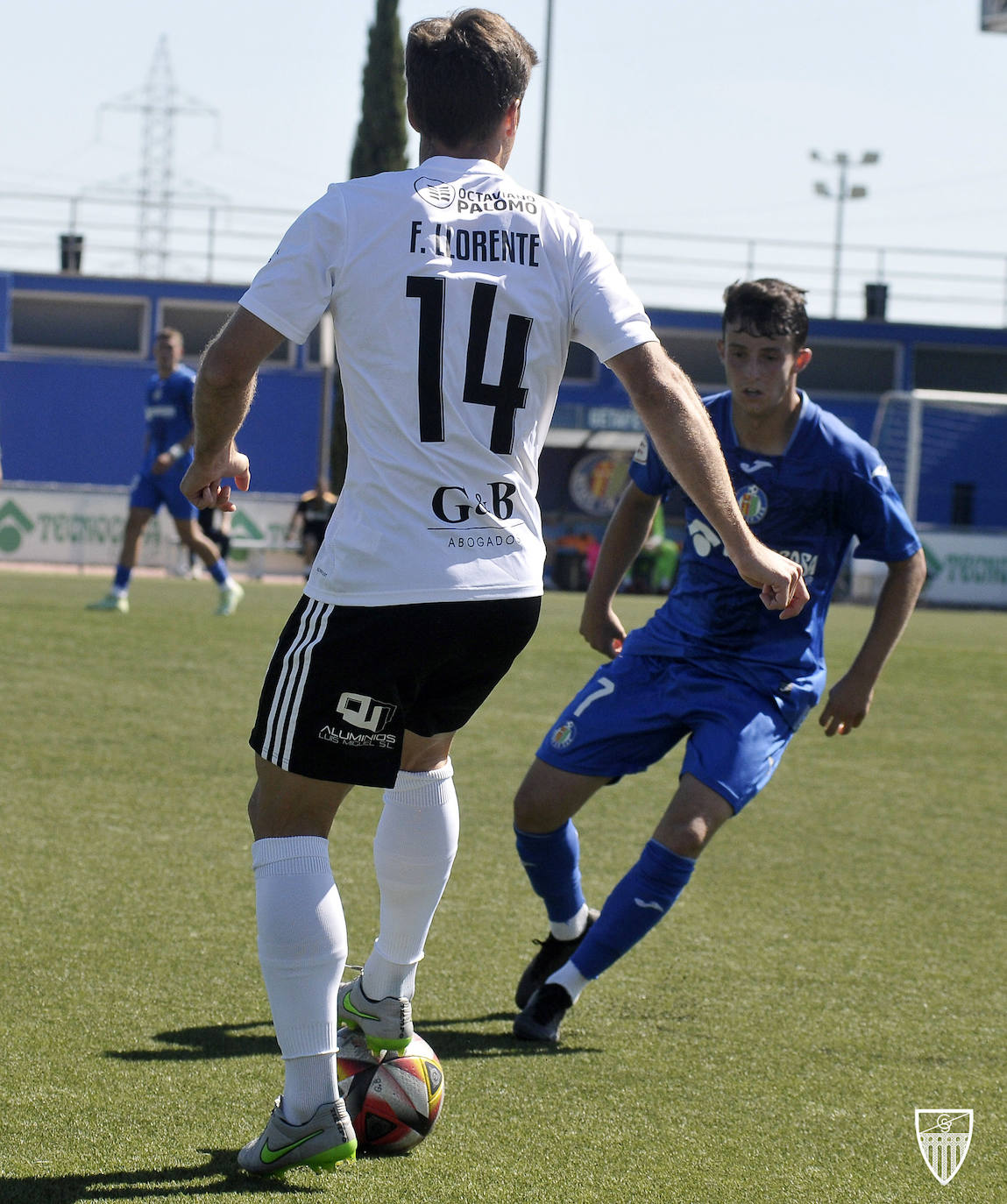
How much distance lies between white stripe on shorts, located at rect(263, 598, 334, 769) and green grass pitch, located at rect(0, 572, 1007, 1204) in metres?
0.76

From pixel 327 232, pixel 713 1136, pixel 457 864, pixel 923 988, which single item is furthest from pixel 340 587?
pixel 457 864

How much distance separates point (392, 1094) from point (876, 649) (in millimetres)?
1867

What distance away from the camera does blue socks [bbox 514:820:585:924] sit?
3924 mm

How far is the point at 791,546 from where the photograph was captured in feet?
13.2

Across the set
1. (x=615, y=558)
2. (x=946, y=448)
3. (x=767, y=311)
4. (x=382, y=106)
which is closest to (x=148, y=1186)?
(x=615, y=558)

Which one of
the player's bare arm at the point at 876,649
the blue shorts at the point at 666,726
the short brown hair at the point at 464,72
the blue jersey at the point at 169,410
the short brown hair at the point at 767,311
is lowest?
the blue shorts at the point at 666,726

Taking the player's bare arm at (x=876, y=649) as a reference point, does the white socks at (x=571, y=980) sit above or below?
below

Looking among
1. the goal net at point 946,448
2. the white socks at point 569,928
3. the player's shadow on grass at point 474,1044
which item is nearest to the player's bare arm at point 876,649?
the white socks at point 569,928

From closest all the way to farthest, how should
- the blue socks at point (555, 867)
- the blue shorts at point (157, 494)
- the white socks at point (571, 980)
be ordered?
the white socks at point (571, 980) < the blue socks at point (555, 867) < the blue shorts at point (157, 494)

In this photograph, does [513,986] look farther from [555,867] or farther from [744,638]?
[744,638]

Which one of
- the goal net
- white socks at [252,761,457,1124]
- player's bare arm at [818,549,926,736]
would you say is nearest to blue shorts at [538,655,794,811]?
player's bare arm at [818,549,926,736]

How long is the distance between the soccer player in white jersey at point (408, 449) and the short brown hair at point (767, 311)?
4.18 feet

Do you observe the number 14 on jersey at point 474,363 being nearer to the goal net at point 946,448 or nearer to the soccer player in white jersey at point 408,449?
the soccer player in white jersey at point 408,449

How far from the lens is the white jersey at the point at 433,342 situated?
102 inches
